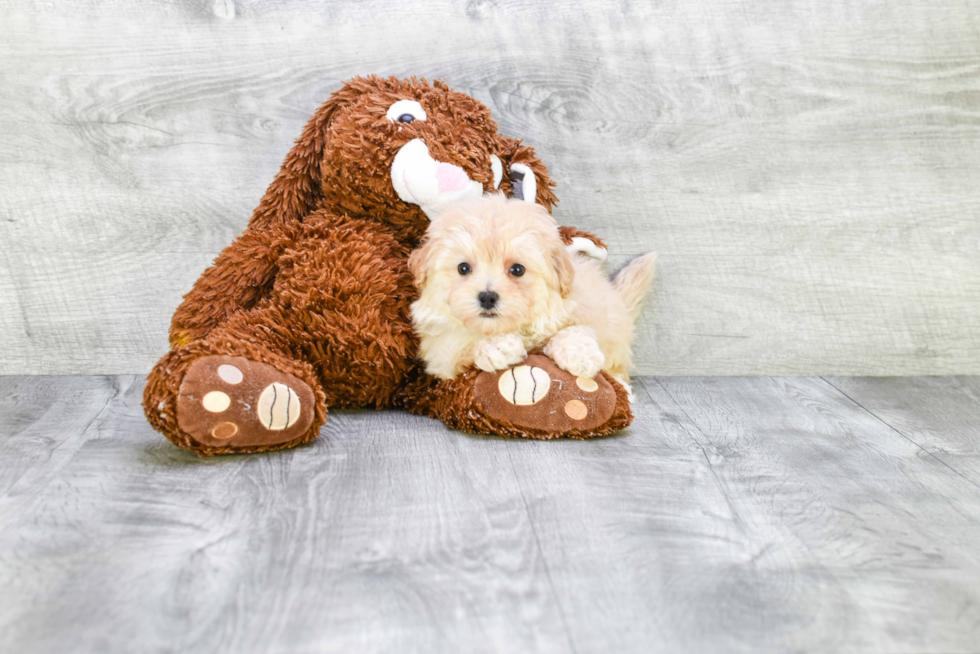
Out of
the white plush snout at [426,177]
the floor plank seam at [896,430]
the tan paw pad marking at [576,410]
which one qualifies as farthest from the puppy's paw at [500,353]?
the floor plank seam at [896,430]

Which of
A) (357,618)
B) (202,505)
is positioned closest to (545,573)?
(357,618)

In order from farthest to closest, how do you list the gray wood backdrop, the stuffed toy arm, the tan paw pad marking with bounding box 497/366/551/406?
the gray wood backdrop, the stuffed toy arm, the tan paw pad marking with bounding box 497/366/551/406

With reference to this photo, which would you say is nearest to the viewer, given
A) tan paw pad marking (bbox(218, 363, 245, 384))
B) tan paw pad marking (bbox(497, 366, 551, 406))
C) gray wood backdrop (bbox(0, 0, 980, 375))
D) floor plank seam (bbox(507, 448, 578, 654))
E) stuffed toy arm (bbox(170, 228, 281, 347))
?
floor plank seam (bbox(507, 448, 578, 654))

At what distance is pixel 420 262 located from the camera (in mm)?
1199

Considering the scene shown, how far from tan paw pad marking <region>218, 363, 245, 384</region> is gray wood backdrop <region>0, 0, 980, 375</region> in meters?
0.58

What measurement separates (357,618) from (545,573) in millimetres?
204

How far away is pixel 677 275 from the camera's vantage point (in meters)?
1.65

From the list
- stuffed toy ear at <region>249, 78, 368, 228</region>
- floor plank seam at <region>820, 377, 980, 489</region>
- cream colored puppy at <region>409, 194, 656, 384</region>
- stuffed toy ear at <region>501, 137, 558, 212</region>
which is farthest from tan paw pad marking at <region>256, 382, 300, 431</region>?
floor plank seam at <region>820, 377, 980, 489</region>

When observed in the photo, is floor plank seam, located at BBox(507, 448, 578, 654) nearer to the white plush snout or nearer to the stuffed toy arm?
the white plush snout

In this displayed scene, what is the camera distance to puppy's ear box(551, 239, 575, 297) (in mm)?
1180

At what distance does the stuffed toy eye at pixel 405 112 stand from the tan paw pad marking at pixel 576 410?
526mm

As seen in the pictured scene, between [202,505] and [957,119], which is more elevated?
[957,119]

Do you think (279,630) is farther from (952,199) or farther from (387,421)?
(952,199)

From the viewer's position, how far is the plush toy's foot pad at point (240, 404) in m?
1.04
